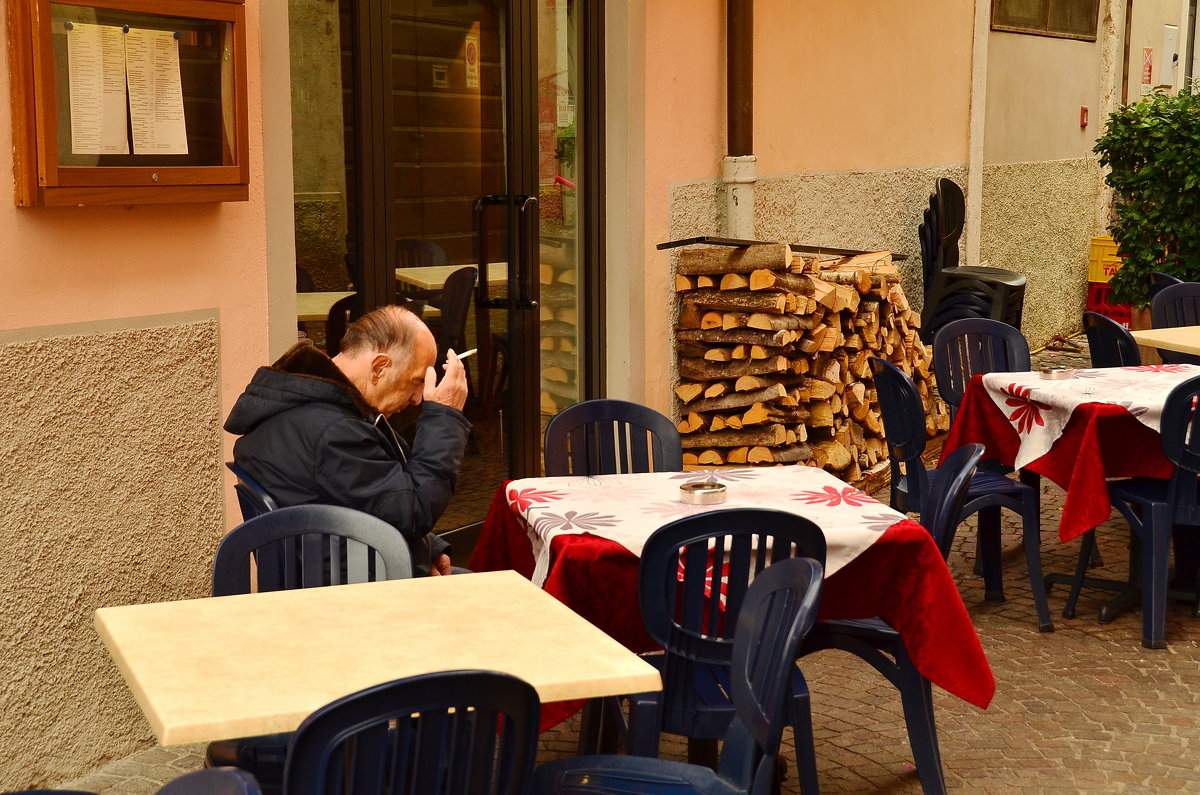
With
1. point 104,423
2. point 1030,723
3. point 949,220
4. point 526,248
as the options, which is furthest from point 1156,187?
point 104,423

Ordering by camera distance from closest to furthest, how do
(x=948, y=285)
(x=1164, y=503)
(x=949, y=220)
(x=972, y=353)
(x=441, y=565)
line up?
1. (x=441, y=565)
2. (x=1164, y=503)
3. (x=972, y=353)
4. (x=948, y=285)
5. (x=949, y=220)

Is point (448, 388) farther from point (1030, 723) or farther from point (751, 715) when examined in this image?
point (1030, 723)

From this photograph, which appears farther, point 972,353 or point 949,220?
point 949,220

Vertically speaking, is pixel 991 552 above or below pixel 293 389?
below

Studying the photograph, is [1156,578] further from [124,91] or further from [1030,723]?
[124,91]

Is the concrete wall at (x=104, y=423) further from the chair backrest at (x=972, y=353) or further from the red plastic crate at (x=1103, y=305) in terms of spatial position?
the red plastic crate at (x=1103, y=305)

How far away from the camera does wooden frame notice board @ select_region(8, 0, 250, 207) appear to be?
13.2ft

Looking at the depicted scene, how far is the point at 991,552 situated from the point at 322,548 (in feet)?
11.7

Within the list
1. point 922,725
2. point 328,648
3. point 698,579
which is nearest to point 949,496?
point 922,725

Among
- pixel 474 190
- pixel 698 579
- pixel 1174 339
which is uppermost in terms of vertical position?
pixel 474 190

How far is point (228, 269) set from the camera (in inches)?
190

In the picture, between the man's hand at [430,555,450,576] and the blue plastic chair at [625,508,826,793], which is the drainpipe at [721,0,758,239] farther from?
the blue plastic chair at [625,508,826,793]

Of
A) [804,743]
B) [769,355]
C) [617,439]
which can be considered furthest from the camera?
[769,355]

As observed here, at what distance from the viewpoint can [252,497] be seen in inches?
155
